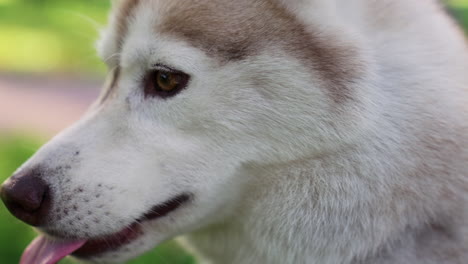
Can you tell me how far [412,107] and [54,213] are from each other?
1.23 m

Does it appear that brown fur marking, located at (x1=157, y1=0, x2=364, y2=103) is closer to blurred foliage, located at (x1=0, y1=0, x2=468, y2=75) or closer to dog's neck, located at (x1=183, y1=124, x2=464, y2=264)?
dog's neck, located at (x1=183, y1=124, x2=464, y2=264)

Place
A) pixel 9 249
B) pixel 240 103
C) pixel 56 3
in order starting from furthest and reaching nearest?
1. pixel 56 3
2. pixel 9 249
3. pixel 240 103

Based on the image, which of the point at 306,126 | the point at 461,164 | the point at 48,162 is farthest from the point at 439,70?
the point at 48,162

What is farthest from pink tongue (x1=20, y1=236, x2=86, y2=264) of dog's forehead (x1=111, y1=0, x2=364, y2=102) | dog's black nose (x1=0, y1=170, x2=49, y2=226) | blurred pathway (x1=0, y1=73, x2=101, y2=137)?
blurred pathway (x1=0, y1=73, x2=101, y2=137)

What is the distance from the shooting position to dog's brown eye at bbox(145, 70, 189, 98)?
91.1 inches

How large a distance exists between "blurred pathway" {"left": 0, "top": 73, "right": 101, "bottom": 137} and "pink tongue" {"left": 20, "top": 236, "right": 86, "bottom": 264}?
3476mm

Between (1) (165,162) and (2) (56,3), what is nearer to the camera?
(1) (165,162)

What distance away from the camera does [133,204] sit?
7.57ft

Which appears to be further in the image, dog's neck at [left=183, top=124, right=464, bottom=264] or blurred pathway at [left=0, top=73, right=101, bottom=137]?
blurred pathway at [left=0, top=73, right=101, bottom=137]

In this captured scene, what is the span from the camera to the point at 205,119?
2287mm

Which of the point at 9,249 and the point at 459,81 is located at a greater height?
the point at 459,81

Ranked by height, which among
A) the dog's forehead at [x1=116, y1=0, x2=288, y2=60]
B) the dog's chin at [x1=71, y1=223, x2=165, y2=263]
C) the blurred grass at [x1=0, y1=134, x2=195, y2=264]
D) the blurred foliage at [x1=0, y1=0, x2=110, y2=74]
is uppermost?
the dog's forehead at [x1=116, y1=0, x2=288, y2=60]

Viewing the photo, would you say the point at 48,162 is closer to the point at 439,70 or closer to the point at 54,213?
the point at 54,213

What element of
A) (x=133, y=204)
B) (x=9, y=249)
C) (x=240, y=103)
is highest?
(x=240, y=103)
